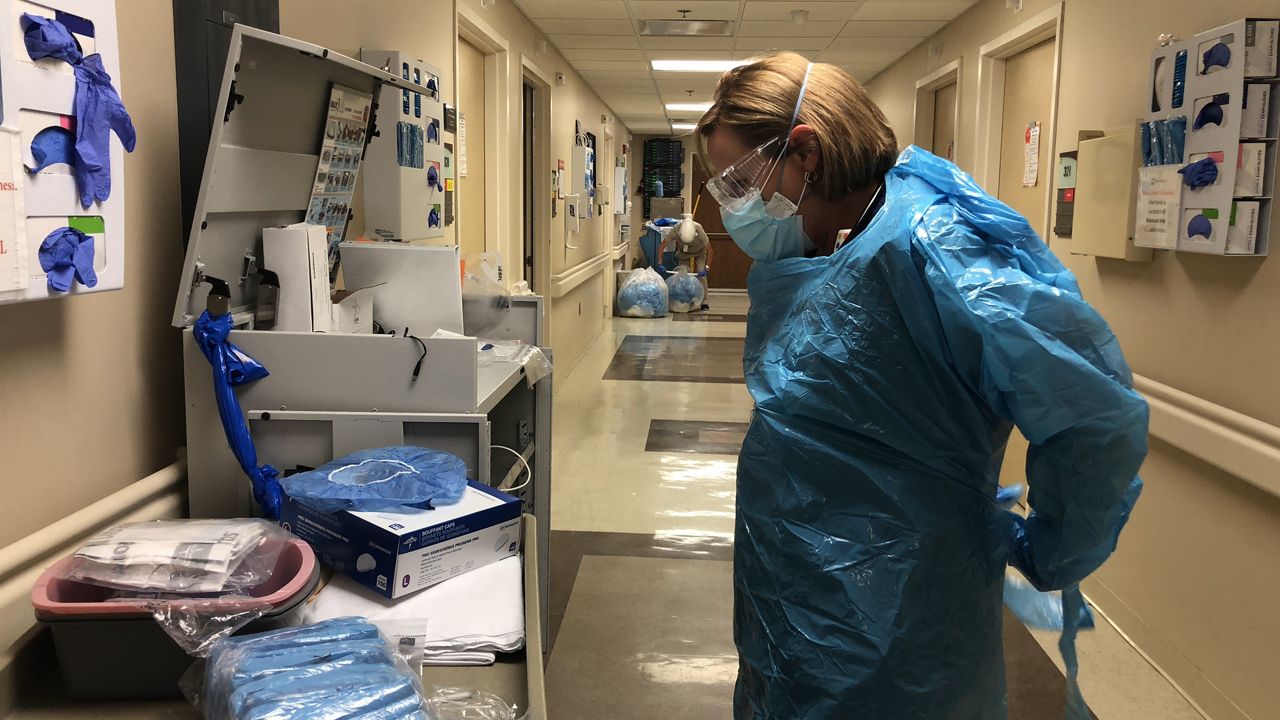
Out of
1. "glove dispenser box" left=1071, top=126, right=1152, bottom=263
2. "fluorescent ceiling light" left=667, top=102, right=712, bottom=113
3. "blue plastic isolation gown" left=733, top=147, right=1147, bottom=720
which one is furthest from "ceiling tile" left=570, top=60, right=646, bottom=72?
"blue plastic isolation gown" left=733, top=147, right=1147, bottom=720

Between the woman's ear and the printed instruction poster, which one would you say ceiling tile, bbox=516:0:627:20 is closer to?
the printed instruction poster

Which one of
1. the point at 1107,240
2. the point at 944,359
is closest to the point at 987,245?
the point at 944,359

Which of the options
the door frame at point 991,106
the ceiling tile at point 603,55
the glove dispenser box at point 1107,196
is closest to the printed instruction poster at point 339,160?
the glove dispenser box at point 1107,196

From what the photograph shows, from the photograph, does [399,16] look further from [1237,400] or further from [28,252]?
[1237,400]

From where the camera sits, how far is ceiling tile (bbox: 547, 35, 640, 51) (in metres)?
6.04

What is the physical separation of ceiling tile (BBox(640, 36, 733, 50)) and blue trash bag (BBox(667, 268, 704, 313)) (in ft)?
15.8

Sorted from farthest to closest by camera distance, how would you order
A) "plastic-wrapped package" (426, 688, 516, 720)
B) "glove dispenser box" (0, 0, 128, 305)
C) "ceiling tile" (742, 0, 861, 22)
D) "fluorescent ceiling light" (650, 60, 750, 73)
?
"fluorescent ceiling light" (650, 60, 750, 73) < "ceiling tile" (742, 0, 861, 22) < "glove dispenser box" (0, 0, 128, 305) < "plastic-wrapped package" (426, 688, 516, 720)

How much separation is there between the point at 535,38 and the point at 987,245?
511 cm

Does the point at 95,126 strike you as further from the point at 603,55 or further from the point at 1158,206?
the point at 603,55

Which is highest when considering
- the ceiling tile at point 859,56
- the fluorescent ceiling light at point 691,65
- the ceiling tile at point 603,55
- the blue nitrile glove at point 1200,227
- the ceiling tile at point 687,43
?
the fluorescent ceiling light at point 691,65

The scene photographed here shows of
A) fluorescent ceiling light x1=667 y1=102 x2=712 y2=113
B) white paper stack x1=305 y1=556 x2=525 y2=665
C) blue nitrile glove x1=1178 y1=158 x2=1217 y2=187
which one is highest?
fluorescent ceiling light x1=667 y1=102 x2=712 y2=113

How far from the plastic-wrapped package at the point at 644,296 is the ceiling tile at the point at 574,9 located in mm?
5379

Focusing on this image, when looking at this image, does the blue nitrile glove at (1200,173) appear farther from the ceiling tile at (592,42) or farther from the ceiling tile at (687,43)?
the ceiling tile at (592,42)

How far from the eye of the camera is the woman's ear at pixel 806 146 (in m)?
1.36
